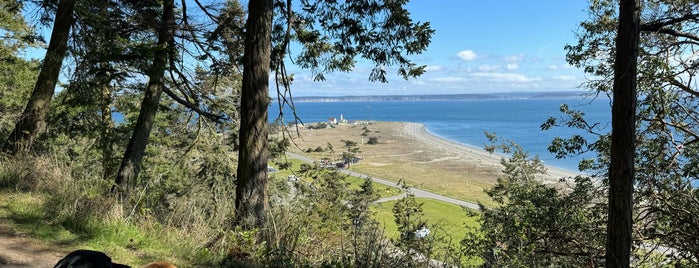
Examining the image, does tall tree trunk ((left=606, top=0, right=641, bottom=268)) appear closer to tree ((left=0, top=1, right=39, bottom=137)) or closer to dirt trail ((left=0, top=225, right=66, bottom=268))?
dirt trail ((left=0, top=225, right=66, bottom=268))

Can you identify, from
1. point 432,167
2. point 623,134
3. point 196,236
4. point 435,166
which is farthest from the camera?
point 435,166

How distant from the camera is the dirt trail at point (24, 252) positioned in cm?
406

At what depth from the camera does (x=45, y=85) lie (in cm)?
868

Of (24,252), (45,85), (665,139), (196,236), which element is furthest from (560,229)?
(45,85)

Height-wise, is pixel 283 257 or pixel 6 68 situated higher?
pixel 6 68

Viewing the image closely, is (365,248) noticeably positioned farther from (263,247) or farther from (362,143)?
(362,143)


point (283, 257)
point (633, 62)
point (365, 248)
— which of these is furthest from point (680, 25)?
point (283, 257)

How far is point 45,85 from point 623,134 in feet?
31.1

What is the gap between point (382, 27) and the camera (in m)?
8.04

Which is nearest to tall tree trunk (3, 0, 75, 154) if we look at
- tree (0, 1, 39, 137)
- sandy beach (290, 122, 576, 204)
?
tree (0, 1, 39, 137)

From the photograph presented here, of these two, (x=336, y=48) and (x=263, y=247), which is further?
(x=336, y=48)

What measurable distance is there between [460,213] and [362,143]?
55.2 m

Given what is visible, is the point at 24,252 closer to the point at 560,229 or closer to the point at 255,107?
the point at 255,107

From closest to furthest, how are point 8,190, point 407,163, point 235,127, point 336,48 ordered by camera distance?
1. point 8,190
2. point 336,48
3. point 235,127
4. point 407,163
